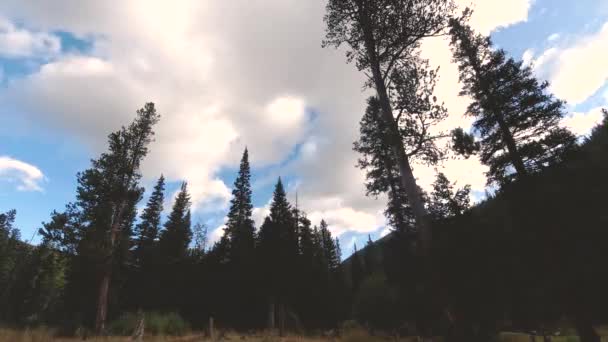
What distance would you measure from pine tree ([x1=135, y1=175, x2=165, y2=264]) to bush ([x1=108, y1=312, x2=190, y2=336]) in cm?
1931

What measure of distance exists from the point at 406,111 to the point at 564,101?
12.7 m

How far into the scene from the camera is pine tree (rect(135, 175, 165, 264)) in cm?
3741

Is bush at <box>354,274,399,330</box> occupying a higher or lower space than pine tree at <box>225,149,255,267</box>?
lower

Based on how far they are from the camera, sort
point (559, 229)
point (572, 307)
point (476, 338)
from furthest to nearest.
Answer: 1. point (559, 229)
2. point (572, 307)
3. point (476, 338)

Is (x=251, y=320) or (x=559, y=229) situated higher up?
(x=559, y=229)

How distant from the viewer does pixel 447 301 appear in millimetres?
5781

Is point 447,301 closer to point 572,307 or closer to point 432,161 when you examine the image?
point 432,161

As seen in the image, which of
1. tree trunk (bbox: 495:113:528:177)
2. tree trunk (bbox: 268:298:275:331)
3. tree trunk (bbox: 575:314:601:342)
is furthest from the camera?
tree trunk (bbox: 268:298:275:331)

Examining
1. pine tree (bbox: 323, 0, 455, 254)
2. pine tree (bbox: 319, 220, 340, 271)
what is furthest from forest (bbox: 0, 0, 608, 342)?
pine tree (bbox: 319, 220, 340, 271)

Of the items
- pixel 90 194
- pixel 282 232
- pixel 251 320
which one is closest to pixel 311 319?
pixel 251 320

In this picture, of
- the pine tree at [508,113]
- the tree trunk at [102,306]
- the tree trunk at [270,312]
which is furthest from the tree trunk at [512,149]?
the tree trunk at [270,312]

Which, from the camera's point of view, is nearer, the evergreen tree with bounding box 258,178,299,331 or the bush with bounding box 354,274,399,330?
the bush with bounding box 354,274,399,330

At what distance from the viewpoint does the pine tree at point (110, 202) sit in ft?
63.5

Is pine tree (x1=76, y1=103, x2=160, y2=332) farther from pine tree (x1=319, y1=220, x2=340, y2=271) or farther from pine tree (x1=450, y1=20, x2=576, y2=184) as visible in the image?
pine tree (x1=319, y1=220, x2=340, y2=271)
